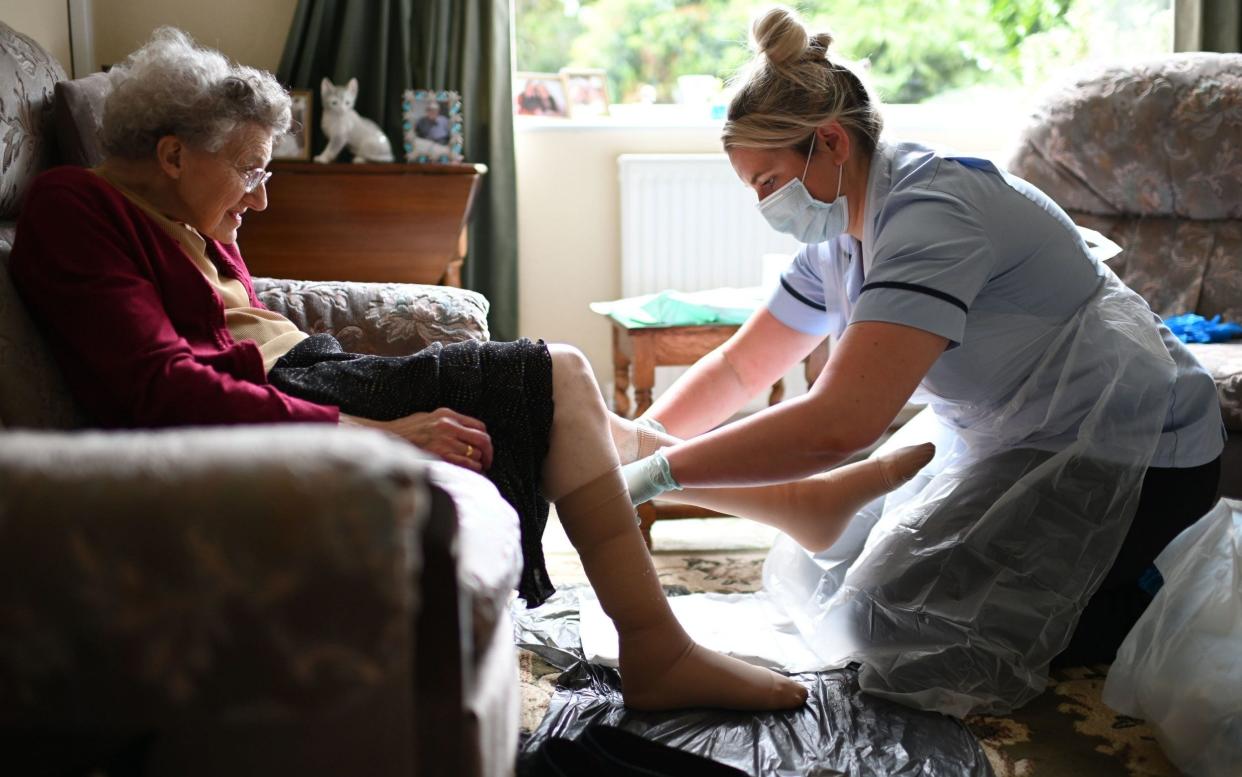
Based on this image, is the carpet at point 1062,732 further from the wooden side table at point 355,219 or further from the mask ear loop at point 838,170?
the wooden side table at point 355,219

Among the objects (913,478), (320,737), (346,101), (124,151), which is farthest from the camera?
(346,101)

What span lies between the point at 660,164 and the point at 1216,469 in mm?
2084

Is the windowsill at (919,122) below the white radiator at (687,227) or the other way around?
the other way around

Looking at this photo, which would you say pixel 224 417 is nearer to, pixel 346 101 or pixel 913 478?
pixel 913 478

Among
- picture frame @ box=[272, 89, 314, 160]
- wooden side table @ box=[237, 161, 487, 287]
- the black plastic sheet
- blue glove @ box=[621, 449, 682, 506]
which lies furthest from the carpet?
picture frame @ box=[272, 89, 314, 160]

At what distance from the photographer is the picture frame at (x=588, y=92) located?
11.8 ft

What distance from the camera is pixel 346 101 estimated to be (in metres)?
3.08

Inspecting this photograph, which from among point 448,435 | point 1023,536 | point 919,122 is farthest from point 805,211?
point 919,122

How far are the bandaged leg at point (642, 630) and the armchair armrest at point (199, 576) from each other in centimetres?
64

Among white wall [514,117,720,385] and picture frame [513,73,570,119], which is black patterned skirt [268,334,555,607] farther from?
picture frame [513,73,570,119]

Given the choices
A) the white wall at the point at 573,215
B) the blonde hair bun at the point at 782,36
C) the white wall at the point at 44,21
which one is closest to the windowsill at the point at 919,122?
the white wall at the point at 573,215

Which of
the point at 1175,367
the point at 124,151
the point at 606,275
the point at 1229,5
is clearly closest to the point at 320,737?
the point at 124,151

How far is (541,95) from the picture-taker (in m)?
3.56

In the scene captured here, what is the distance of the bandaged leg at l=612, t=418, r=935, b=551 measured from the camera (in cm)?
173
